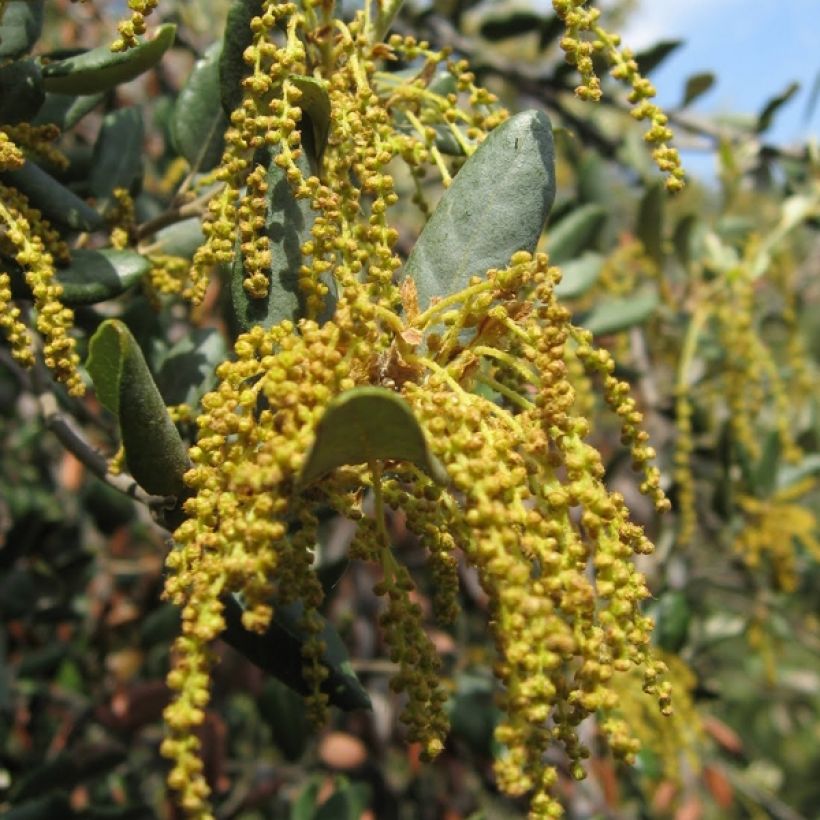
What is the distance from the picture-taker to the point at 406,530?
194cm

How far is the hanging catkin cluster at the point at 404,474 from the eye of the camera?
0.80m

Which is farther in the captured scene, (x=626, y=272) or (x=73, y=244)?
(x=626, y=272)

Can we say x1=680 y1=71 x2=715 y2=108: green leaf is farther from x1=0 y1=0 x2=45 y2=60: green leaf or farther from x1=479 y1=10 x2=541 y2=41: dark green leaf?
x1=0 y1=0 x2=45 y2=60: green leaf

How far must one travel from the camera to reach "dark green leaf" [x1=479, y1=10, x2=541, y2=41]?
8.98 ft

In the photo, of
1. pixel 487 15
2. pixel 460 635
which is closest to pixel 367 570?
pixel 460 635

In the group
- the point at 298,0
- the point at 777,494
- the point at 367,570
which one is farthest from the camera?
the point at 367,570

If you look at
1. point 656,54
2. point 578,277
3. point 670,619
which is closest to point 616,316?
point 578,277

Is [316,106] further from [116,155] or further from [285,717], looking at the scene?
[285,717]

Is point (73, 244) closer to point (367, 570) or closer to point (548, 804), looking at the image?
point (548, 804)

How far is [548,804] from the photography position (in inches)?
31.5

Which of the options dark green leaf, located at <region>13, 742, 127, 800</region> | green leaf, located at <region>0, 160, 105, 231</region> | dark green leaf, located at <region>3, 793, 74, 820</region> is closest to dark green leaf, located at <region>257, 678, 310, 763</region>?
dark green leaf, located at <region>13, 742, 127, 800</region>

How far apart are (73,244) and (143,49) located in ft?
1.28

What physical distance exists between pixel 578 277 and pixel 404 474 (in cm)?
120

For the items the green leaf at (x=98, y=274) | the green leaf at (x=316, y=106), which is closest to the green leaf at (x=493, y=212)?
the green leaf at (x=316, y=106)
